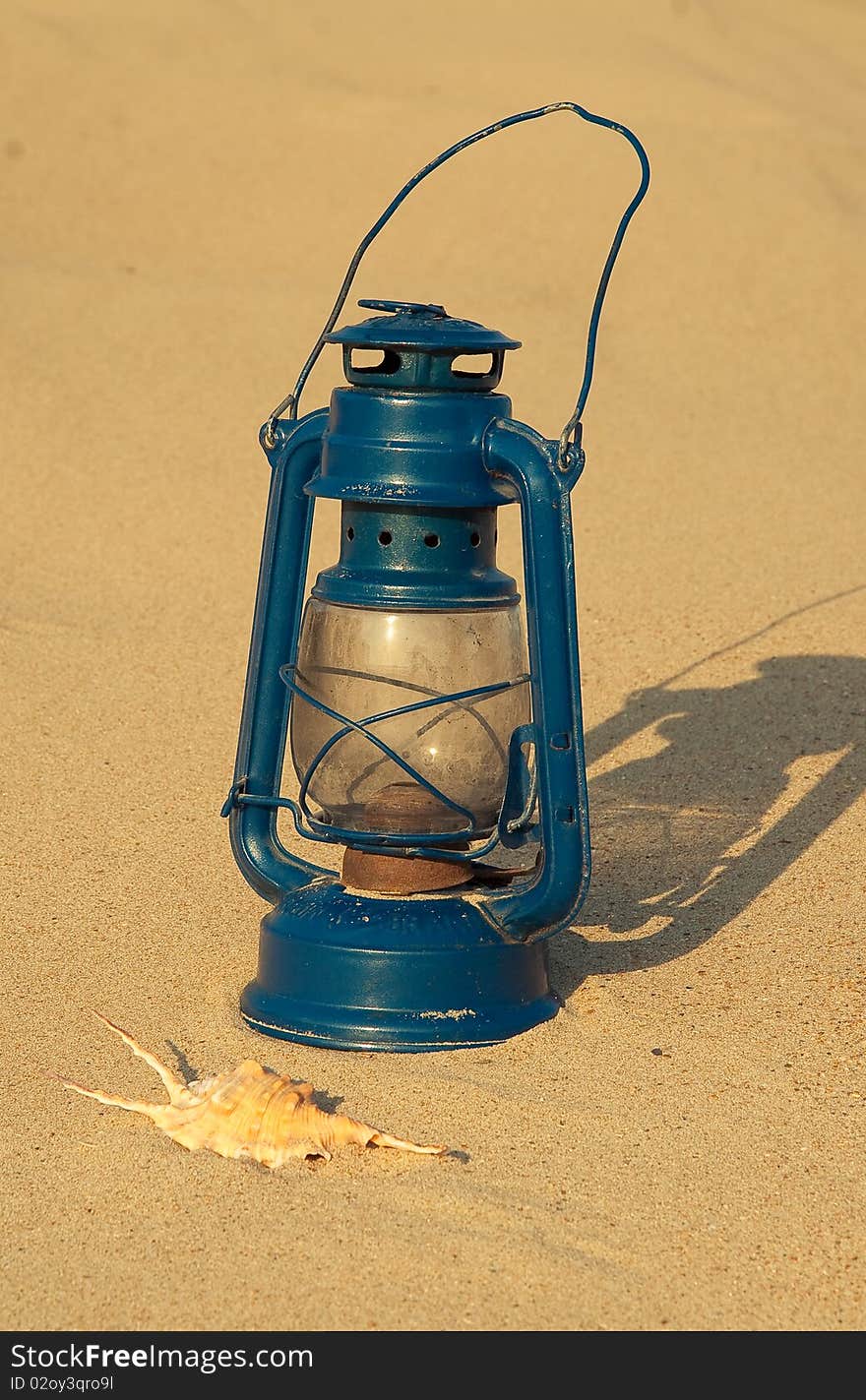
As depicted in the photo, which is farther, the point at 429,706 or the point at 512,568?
the point at 512,568

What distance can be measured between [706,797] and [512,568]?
250 cm

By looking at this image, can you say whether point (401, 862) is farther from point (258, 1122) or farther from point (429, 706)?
point (258, 1122)

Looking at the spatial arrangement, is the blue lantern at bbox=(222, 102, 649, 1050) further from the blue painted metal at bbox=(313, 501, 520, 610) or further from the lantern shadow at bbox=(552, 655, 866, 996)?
the lantern shadow at bbox=(552, 655, 866, 996)

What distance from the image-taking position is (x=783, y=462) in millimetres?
9344

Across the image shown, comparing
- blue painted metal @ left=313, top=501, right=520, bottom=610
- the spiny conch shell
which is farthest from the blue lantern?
the spiny conch shell

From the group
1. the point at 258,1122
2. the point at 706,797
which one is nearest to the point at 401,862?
the point at 258,1122

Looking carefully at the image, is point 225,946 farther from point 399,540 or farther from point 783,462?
point 783,462

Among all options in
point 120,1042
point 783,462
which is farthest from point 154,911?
point 783,462

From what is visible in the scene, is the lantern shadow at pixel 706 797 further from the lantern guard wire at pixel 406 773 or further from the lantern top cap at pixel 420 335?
the lantern top cap at pixel 420 335

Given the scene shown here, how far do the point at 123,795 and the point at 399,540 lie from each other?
1.97 metres

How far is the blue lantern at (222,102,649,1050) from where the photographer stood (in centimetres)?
393

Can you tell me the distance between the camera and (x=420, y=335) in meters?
3.91

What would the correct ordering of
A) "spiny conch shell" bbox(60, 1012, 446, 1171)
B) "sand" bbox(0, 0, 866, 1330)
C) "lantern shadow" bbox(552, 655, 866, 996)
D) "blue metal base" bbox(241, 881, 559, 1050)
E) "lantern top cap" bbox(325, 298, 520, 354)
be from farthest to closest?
"lantern shadow" bbox(552, 655, 866, 996) → "blue metal base" bbox(241, 881, 559, 1050) → "lantern top cap" bbox(325, 298, 520, 354) → "spiny conch shell" bbox(60, 1012, 446, 1171) → "sand" bbox(0, 0, 866, 1330)

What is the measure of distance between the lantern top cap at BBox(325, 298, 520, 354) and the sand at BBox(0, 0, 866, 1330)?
1423 millimetres
